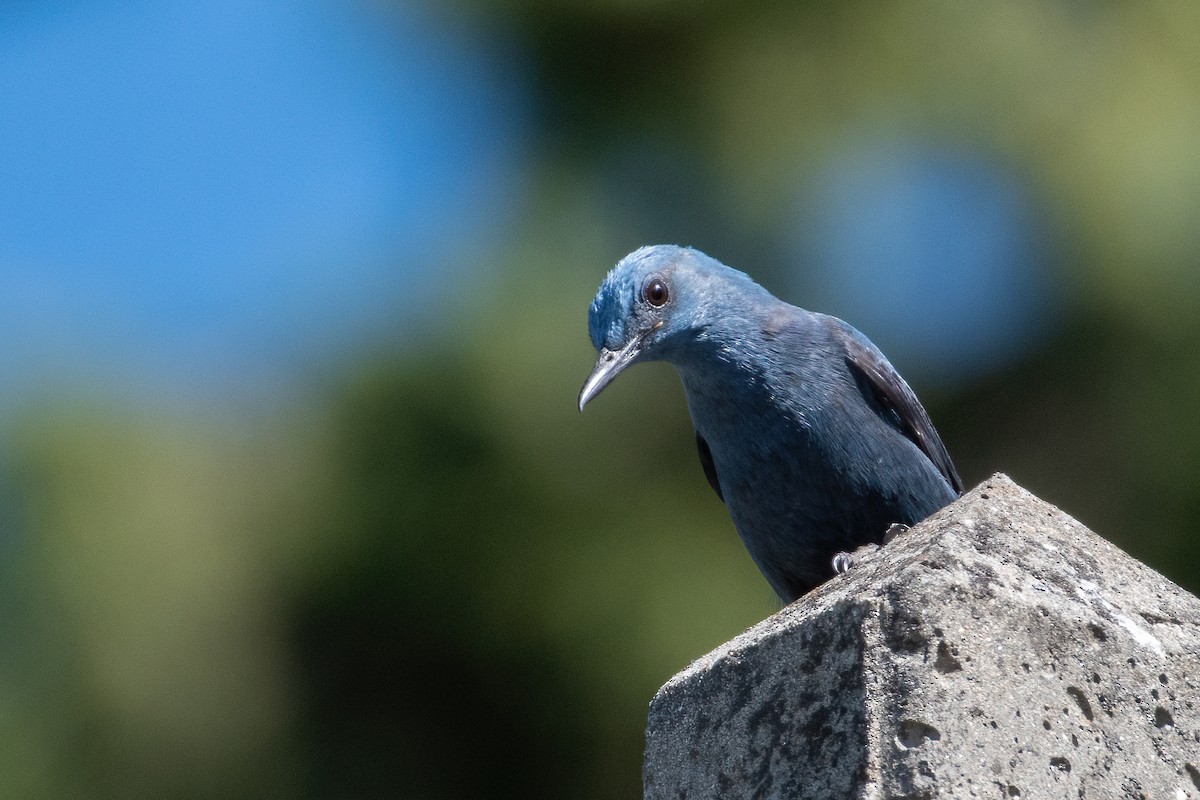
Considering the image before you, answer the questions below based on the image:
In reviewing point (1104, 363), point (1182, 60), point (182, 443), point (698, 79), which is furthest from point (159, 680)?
point (1182, 60)

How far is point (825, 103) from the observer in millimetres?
9086

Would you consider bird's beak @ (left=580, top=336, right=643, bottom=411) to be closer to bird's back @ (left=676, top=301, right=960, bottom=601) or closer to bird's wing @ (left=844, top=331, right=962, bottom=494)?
bird's back @ (left=676, top=301, right=960, bottom=601)

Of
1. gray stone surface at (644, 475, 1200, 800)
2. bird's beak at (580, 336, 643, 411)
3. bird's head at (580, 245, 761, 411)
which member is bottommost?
gray stone surface at (644, 475, 1200, 800)

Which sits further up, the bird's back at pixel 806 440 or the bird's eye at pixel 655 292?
the bird's eye at pixel 655 292

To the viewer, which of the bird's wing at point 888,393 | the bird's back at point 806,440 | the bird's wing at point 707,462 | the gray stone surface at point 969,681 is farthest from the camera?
the bird's wing at point 707,462

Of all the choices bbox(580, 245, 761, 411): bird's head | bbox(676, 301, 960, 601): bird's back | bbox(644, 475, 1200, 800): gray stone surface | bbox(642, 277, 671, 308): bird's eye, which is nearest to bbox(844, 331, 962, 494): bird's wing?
bbox(676, 301, 960, 601): bird's back

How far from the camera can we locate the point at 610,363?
4945 millimetres

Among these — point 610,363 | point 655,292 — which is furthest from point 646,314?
point 610,363

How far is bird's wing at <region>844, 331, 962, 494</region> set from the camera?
4875 mm

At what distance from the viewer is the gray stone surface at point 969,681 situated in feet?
7.29

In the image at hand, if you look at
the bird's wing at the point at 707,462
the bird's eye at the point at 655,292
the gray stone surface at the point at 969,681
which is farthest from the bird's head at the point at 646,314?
the gray stone surface at the point at 969,681

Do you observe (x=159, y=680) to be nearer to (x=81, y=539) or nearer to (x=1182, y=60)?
(x=81, y=539)

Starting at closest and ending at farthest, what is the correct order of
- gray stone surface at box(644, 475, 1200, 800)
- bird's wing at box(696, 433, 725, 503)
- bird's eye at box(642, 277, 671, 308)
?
gray stone surface at box(644, 475, 1200, 800), bird's eye at box(642, 277, 671, 308), bird's wing at box(696, 433, 725, 503)

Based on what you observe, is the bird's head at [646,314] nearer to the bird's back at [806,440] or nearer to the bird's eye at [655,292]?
the bird's eye at [655,292]
